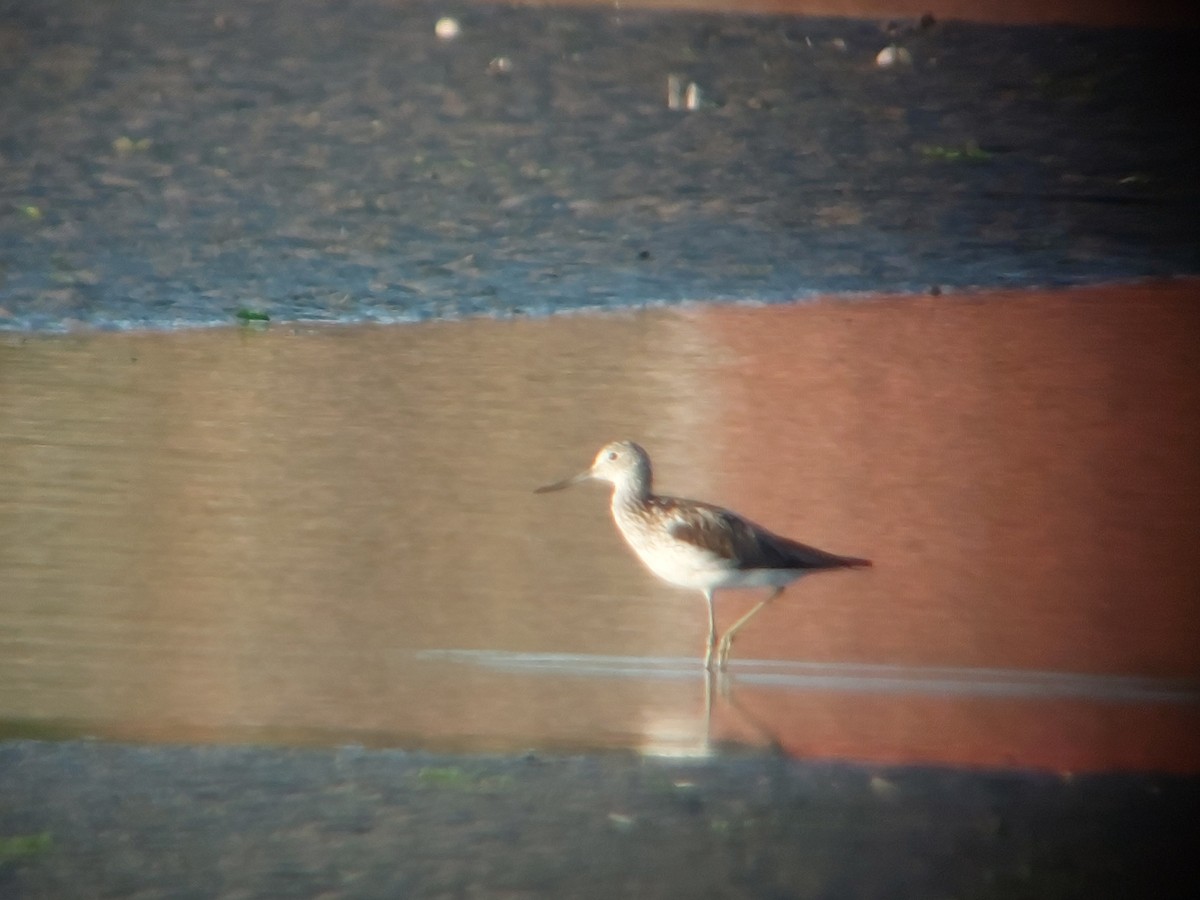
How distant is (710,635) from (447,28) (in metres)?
2.90

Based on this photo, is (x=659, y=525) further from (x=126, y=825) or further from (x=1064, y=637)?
(x=126, y=825)

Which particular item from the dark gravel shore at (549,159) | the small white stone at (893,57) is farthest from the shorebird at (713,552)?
the small white stone at (893,57)

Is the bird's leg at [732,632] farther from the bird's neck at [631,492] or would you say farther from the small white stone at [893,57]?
the small white stone at [893,57]

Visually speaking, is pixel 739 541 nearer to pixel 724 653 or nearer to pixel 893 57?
pixel 724 653

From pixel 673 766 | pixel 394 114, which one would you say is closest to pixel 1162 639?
pixel 673 766

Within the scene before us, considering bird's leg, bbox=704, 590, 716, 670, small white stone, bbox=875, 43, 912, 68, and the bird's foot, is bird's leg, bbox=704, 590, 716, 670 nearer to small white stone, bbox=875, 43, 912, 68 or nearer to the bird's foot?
the bird's foot

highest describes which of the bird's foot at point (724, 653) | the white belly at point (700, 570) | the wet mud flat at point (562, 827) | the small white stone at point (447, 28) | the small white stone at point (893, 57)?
the small white stone at point (447, 28)

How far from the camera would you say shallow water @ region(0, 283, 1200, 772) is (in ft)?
10.3

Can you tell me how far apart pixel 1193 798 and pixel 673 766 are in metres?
0.85

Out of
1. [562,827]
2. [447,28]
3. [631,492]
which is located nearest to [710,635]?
[631,492]

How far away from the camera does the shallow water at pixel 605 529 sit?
3.14m

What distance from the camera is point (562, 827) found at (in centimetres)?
268

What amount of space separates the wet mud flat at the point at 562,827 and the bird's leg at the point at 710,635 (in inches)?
20.8

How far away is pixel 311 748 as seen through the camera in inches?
114
